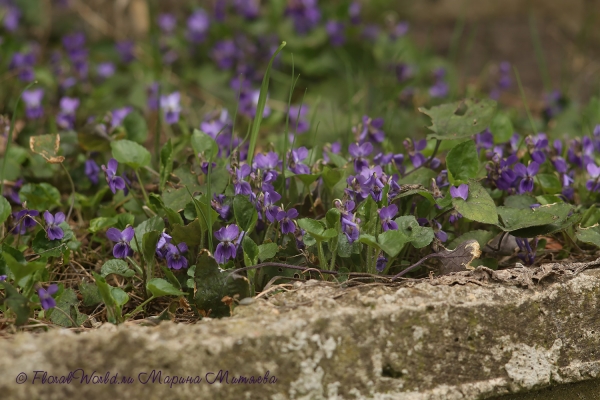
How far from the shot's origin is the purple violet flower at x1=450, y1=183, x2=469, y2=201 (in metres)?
1.69

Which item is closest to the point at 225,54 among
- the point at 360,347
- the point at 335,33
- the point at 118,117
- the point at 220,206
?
the point at 335,33

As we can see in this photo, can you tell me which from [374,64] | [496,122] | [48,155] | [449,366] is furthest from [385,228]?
[374,64]

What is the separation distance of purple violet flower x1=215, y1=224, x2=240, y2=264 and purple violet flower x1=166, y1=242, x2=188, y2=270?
0.11 metres

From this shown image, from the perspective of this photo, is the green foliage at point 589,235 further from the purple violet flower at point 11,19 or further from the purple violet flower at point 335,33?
the purple violet flower at point 11,19

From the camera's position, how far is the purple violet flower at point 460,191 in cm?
169

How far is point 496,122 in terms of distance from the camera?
2.18 m

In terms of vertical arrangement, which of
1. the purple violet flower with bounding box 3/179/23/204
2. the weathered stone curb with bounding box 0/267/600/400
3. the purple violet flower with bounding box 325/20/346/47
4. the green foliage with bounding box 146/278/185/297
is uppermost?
the purple violet flower with bounding box 325/20/346/47

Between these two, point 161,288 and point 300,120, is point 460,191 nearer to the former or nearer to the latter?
point 161,288

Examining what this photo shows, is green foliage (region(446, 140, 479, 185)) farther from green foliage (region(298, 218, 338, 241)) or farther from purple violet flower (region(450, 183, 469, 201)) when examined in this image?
green foliage (region(298, 218, 338, 241))

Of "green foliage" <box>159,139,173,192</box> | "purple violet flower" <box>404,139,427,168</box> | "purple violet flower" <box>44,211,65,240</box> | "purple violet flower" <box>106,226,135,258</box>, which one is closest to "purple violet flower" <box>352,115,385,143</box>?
"purple violet flower" <box>404,139,427,168</box>

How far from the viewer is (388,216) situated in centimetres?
163

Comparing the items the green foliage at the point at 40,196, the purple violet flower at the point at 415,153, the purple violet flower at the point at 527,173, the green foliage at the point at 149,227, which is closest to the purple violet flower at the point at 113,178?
the green foliage at the point at 149,227

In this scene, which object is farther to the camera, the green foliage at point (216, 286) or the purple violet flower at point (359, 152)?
the purple violet flower at point (359, 152)

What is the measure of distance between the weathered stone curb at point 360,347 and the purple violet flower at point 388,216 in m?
0.17
